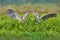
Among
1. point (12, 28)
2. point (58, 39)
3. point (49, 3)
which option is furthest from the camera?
point (49, 3)

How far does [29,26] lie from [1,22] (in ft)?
1.86

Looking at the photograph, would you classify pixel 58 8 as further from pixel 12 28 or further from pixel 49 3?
pixel 12 28

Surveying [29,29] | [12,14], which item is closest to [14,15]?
[12,14]

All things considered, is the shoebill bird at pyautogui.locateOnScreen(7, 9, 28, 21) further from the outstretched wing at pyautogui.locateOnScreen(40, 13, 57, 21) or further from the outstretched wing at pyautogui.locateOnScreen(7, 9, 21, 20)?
the outstretched wing at pyautogui.locateOnScreen(40, 13, 57, 21)

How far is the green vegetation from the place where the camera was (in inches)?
173

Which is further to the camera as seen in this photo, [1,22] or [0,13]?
[0,13]

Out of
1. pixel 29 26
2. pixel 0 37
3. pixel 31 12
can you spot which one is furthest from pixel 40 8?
pixel 0 37

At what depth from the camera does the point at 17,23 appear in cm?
510

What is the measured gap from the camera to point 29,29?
4910 millimetres

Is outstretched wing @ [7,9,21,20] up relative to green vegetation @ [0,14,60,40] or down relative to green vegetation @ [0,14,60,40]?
up

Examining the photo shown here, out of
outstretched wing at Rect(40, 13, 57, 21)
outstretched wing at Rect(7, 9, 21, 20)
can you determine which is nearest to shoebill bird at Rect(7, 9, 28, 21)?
outstretched wing at Rect(7, 9, 21, 20)

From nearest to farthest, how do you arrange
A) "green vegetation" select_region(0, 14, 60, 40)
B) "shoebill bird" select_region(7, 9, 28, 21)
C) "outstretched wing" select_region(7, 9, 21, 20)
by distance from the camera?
"green vegetation" select_region(0, 14, 60, 40), "shoebill bird" select_region(7, 9, 28, 21), "outstretched wing" select_region(7, 9, 21, 20)

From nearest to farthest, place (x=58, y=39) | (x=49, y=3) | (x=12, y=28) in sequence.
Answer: (x=58, y=39)
(x=12, y=28)
(x=49, y=3)

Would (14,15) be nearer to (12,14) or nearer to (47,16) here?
(12,14)
